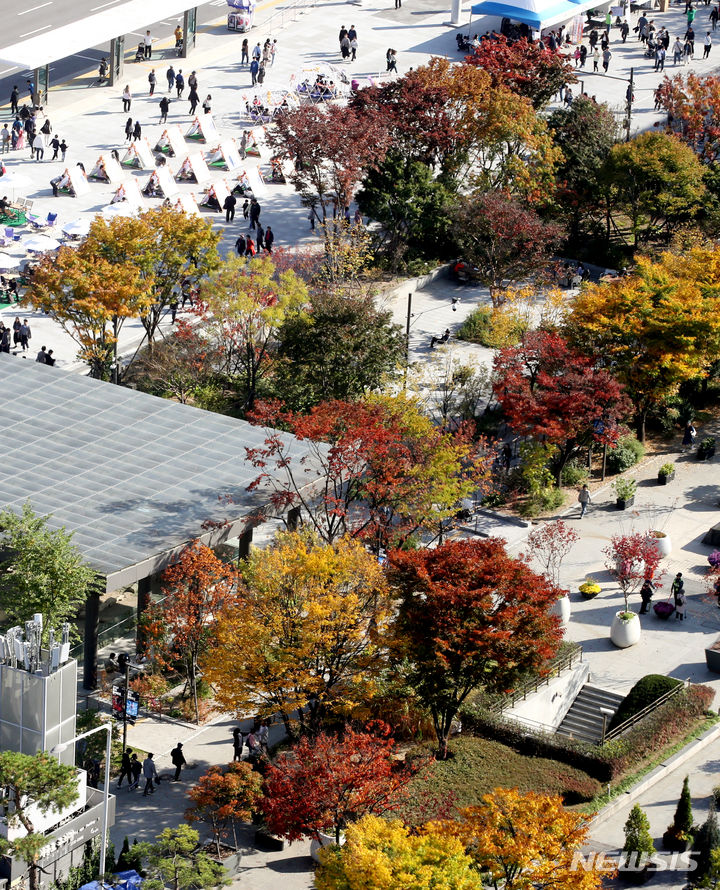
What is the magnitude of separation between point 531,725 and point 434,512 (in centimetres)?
860

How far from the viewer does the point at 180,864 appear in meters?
47.8

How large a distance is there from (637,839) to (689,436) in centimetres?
2772

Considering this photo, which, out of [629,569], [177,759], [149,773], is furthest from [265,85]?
[149,773]

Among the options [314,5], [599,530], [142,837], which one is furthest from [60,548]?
[314,5]

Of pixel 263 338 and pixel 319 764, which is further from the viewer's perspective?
pixel 263 338

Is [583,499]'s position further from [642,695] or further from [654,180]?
[654,180]

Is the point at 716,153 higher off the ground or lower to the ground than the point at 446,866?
higher

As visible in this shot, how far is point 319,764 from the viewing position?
4938 centimetres

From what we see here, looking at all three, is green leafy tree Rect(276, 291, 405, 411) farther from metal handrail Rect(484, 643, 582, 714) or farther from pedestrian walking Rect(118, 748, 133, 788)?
pedestrian walking Rect(118, 748, 133, 788)

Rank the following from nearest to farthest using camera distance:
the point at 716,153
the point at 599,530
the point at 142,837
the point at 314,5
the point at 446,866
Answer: the point at 446,866
the point at 142,837
the point at 599,530
the point at 716,153
the point at 314,5

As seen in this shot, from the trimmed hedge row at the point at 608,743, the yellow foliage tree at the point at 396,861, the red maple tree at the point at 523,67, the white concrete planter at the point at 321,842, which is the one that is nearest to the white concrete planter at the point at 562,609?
the trimmed hedge row at the point at 608,743

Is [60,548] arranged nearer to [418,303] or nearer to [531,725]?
[531,725]

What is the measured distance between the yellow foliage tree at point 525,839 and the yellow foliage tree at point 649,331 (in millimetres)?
30195

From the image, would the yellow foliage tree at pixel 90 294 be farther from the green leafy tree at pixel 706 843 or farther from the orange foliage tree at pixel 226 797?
the green leafy tree at pixel 706 843
